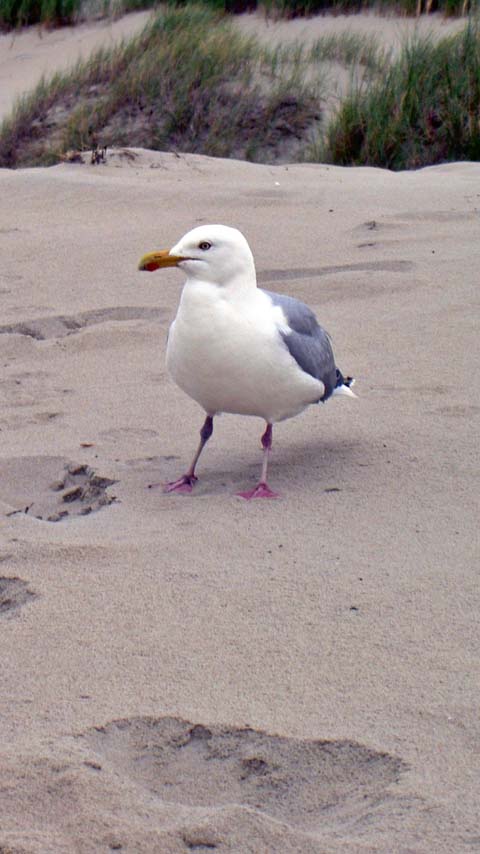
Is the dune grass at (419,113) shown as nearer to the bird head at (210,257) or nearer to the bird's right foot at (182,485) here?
the bird head at (210,257)

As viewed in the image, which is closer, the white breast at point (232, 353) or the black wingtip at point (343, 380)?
the white breast at point (232, 353)

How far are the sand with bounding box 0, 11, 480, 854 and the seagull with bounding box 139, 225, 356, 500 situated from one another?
27 centimetres

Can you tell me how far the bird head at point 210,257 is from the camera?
3779mm

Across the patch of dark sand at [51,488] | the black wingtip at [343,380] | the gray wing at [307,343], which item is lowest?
the patch of dark sand at [51,488]

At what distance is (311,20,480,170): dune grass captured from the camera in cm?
845

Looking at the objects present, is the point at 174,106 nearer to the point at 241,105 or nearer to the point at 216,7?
the point at 241,105

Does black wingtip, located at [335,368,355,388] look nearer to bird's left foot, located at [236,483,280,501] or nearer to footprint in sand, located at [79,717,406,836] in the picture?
bird's left foot, located at [236,483,280,501]

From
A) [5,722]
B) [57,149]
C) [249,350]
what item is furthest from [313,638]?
[57,149]

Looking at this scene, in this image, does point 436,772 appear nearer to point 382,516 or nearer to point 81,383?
point 382,516

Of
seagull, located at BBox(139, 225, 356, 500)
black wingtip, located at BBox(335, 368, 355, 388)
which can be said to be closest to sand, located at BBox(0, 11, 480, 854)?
black wingtip, located at BBox(335, 368, 355, 388)

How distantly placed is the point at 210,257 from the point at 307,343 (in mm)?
433

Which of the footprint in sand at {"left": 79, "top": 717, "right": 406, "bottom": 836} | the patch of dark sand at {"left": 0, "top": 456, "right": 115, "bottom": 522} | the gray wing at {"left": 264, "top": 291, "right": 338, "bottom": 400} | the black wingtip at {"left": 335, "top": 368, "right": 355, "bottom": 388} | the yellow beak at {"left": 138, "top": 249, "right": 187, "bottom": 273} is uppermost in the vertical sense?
the yellow beak at {"left": 138, "top": 249, "right": 187, "bottom": 273}

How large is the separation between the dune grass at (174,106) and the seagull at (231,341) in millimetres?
6222

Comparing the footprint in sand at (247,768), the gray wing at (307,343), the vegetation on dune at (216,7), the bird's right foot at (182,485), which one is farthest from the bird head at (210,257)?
the vegetation on dune at (216,7)
